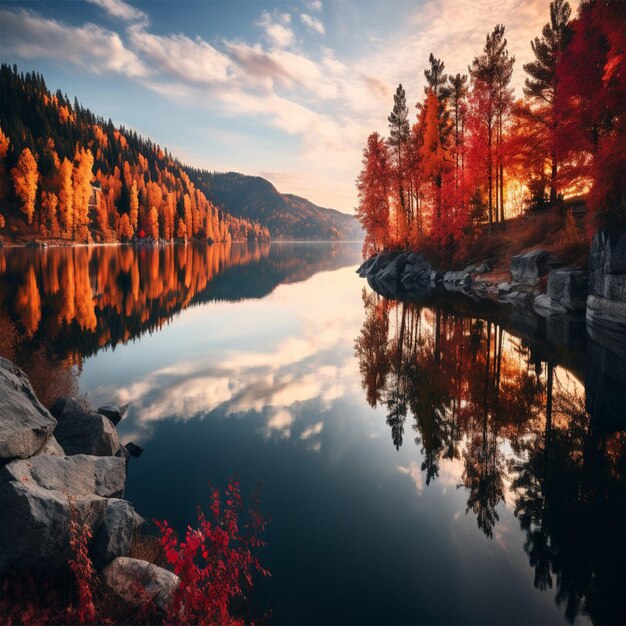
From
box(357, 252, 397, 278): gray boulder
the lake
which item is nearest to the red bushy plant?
the lake

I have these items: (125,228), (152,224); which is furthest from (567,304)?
(152,224)

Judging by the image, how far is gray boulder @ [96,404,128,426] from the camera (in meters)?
11.5

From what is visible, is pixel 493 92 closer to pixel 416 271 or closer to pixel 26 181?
pixel 416 271

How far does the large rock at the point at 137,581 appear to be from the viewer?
4660 mm

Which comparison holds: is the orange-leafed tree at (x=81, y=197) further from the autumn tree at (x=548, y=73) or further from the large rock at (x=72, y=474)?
the large rock at (x=72, y=474)

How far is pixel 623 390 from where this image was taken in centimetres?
1295

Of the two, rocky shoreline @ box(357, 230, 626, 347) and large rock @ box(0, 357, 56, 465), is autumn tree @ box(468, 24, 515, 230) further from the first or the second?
large rock @ box(0, 357, 56, 465)

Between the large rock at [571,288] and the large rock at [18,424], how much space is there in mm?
27914

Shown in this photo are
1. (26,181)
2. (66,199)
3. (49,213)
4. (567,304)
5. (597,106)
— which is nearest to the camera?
(597,106)

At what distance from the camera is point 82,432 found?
29.0 ft

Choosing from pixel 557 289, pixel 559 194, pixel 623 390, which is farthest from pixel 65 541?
pixel 559 194

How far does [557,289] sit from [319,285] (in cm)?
2819

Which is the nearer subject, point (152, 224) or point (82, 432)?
point (82, 432)

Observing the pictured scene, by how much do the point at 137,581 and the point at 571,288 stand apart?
2799 centimetres
